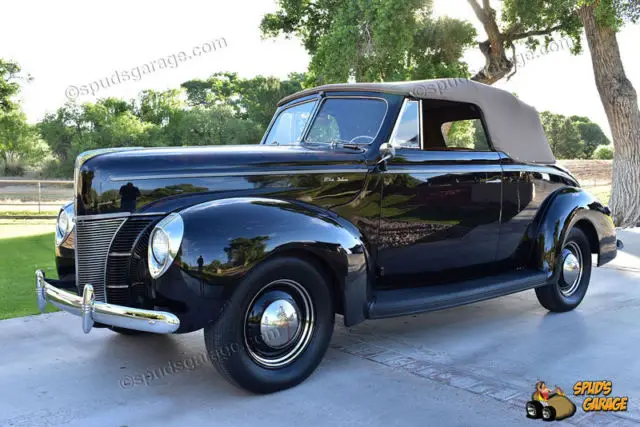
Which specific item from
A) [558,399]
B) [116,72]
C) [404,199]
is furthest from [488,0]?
[558,399]

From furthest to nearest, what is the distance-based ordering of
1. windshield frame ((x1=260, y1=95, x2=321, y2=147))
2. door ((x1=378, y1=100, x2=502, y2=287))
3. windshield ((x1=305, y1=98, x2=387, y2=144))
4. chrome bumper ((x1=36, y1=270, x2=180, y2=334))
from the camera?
windshield frame ((x1=260, y1=95, x2=321, y2=147)) → windshield ((x1=305, y1=98, x2=387, y2=144)) → door ((x1=378, y1=100, x2=502, y2=287)) → chrome bumper ((x1=36, y1=270, x2=180, y2=334))

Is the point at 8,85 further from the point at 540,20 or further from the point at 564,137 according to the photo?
the point at 564,137

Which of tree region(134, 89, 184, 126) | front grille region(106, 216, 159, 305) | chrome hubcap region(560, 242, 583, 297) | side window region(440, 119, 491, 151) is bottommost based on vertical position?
chrome hubcap region(560, 242, 583, 297)

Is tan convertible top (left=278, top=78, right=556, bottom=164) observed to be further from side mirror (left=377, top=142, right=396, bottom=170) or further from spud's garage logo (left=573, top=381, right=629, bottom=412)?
spud's garage logo (left=573, top=381, right=629, bottom=412)

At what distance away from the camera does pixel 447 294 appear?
157 inches

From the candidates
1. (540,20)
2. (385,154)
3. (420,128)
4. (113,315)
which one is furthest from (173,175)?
(540,20)

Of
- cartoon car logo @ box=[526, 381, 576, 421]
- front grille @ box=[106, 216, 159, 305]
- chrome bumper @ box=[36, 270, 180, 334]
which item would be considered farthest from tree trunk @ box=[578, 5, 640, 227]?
chrome bumper @ box=[36, 270, 180, 334]

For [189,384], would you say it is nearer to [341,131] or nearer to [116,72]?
[341,131]

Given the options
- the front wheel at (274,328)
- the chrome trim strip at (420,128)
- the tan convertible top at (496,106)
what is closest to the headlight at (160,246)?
the front wheel at (274,328)

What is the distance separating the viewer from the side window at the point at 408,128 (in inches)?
159

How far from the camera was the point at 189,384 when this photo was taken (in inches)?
134

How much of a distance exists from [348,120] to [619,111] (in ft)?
31.9

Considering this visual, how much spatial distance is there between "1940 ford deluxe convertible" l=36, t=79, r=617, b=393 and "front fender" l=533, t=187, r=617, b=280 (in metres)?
0.02

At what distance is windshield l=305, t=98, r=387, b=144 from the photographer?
4086 mm
